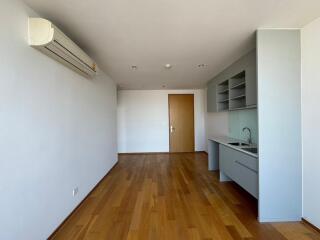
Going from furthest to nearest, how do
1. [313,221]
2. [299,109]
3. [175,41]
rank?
1. [175,41]
2. [299,109]
3. [313,221]

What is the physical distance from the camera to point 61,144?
95.1 inches

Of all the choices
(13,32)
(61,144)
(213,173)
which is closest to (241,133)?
(213,173)

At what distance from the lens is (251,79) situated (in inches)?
121

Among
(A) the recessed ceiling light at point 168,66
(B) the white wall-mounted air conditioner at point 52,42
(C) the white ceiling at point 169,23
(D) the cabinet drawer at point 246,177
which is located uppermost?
(C) the white ceiling at point 169,23

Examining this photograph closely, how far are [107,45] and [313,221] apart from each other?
3415mm

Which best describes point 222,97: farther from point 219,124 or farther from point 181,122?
point 181,122

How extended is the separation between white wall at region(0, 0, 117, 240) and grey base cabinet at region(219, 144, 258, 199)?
243 cm

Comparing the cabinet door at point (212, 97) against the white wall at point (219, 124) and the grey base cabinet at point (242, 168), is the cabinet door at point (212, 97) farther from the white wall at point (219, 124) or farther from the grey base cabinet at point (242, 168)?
the grey base cabinet at point (242, 168)

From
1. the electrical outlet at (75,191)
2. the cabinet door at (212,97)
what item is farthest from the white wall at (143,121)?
the electrical outlet at (75,191)

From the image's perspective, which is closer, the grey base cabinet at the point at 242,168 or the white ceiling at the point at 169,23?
the white ceiling at the point at 169,23

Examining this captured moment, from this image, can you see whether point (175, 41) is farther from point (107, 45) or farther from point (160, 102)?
point (160, 102)

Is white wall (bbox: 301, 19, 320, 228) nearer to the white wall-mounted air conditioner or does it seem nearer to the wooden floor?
the wooden floor

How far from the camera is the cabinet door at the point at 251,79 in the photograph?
9.82 ft

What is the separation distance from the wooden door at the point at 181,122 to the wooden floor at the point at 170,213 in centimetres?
280
